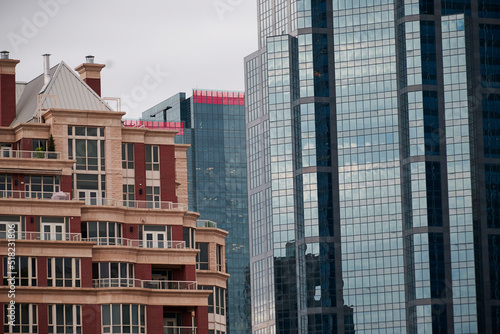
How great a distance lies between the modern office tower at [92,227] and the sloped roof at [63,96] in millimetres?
105

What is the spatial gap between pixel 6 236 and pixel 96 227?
29.8 ft

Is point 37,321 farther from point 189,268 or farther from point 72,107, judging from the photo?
point 72,107

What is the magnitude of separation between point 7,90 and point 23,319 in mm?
28739

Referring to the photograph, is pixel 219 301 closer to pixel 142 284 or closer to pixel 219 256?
pixel 219 256

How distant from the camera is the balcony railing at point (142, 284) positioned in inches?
5404

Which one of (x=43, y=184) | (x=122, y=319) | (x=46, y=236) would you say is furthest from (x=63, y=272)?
(x=43, y=184)

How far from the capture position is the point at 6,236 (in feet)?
446

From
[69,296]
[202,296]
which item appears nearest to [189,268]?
[202,296]

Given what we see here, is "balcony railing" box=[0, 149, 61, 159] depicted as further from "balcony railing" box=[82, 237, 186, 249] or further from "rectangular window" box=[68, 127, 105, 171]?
"balcony railing" box=[82, 237, 186, 249]

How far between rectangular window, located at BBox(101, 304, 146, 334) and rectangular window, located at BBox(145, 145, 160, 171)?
54.8 ft

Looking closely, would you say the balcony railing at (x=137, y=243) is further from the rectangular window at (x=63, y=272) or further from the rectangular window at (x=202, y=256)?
the rectangular window at (x=202, y=256)

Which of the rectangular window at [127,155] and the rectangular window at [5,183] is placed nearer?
the rectangular window at [5,183]

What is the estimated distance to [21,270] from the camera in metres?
134

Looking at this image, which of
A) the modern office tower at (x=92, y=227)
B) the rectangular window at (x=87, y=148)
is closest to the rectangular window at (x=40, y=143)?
the modern office tower at (x=92, y=227)
